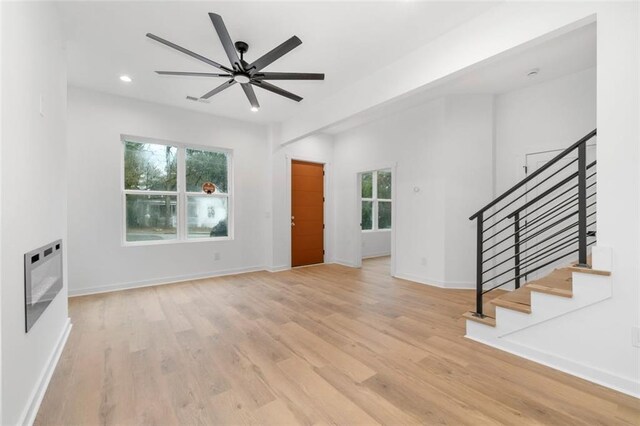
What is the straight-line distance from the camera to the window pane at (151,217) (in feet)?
14.8

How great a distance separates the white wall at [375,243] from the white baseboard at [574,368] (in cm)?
492

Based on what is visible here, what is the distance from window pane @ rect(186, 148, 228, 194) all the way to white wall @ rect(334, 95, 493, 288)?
3.13m

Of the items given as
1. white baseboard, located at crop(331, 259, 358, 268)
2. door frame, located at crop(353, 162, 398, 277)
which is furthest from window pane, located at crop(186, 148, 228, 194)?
white baseboard, located at crop(331, 259, 358, 268)

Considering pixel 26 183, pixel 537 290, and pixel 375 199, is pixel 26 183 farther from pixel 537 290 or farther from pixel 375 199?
pixel 375 199

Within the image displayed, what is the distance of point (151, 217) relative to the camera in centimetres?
468

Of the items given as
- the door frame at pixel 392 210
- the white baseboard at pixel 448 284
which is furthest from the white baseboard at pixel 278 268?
the white baseboard at pixel 448 284

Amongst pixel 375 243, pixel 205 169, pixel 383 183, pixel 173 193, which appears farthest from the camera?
pixel 383 183

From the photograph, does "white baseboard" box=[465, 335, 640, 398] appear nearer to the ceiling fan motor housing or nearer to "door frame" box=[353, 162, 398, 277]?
"door frame" box=[353, 162, 398, 277]

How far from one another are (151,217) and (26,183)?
3.20 metres

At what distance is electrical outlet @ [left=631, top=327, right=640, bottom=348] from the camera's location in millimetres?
1783

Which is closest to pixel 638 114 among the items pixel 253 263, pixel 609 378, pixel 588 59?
pixel 609 378

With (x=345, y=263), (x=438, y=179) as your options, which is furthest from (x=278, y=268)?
(x=438, y=179)

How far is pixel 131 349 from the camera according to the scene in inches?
97.0

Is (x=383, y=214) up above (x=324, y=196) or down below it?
below
